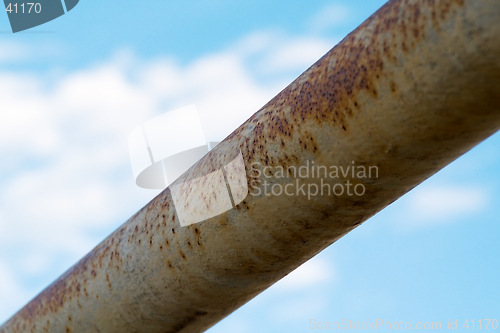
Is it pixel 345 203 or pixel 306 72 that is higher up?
pixel 306 72

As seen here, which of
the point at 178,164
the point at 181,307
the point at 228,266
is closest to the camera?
the point at 228,266

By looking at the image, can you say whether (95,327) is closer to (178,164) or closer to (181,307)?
(181,307)

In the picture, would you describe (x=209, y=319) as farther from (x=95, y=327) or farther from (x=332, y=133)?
(x=332, y=133)

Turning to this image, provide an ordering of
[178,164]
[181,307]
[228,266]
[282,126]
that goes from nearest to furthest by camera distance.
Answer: [282,126], [228,266], [181,307], [178,164]

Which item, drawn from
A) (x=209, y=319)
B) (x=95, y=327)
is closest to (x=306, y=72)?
(x=209, y=319)

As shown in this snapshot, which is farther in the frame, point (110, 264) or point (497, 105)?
point (110, 264)

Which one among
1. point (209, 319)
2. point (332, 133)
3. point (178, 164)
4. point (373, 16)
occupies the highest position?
point (178, 164)
